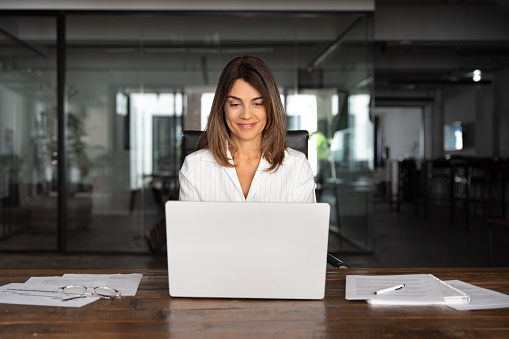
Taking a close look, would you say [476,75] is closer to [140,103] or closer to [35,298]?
[140,103]

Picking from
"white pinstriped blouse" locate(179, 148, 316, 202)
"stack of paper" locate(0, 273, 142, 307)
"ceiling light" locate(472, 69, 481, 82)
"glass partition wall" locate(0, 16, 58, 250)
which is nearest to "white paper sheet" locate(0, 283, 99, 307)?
"stack of paper" locate(0, 273, 142, 307)

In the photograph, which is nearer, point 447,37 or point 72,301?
point 72,301

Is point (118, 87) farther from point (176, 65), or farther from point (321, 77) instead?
point (321, 77)

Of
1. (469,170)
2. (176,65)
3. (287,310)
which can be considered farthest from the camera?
(469,170)

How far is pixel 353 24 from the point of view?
518 cm

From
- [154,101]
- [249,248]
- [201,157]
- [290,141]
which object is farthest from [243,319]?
[154,101]

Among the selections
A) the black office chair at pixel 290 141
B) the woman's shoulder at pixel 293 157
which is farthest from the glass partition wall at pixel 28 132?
the woman's shoulder at pixel 293 157

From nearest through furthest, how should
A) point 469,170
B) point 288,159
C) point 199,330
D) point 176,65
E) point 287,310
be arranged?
point 199,330 < point 287,310 < point 288,159 < point 176,65 < point 469,170

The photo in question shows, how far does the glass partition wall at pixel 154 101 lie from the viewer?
5.11 metres

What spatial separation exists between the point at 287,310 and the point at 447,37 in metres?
6.65

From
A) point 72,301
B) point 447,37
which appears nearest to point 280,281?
point 72,301

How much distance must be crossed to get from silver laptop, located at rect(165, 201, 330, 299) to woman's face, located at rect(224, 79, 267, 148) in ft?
2.49

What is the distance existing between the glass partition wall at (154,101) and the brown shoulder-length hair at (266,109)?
3.21 metres

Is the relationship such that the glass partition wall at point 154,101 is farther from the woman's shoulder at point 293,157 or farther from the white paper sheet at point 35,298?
the white paper sheet at point 35,298
